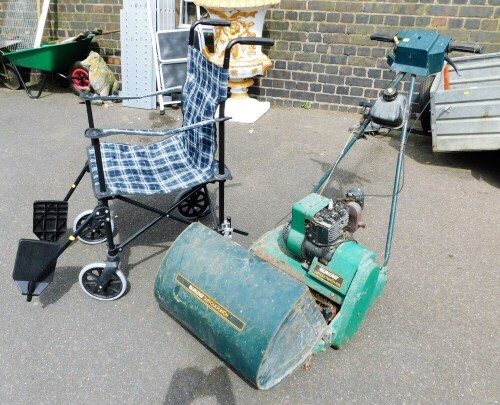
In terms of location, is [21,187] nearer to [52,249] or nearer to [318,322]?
[52,249]

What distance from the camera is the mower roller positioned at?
87.4 inches

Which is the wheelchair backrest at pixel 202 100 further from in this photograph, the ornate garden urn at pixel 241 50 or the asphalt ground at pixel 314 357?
the ornate garden urn at pixel 241 50

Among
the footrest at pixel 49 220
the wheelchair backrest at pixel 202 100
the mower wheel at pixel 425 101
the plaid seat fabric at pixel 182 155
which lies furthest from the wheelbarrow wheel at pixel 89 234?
the mower wheel at pixel 425 101

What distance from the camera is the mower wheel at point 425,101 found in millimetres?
5266

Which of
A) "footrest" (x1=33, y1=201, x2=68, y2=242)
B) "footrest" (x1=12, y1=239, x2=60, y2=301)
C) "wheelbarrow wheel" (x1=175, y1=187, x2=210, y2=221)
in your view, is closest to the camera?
"footrest" (x1=12, y1=239, x2=60, y2=301)

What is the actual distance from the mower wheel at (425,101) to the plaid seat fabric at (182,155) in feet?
9.57

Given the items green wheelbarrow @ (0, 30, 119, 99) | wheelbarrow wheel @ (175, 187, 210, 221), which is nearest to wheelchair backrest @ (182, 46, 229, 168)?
wheelbarrow wheel @ (175, 187, 210, 221)

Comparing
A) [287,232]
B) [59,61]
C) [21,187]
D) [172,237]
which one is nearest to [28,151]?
[21,187]

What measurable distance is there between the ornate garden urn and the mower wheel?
188 centimetres

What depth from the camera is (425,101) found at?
5.34 meters

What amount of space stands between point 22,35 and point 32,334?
596cm

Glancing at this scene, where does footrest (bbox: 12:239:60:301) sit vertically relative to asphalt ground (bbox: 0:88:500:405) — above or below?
above

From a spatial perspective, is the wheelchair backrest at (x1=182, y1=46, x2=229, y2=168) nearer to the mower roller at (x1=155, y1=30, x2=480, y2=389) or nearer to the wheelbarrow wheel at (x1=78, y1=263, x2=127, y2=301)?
the mower roller at (x1=155, y1=30, x2=480, y2=389)

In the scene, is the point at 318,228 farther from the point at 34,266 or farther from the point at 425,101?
the point at 425,101
